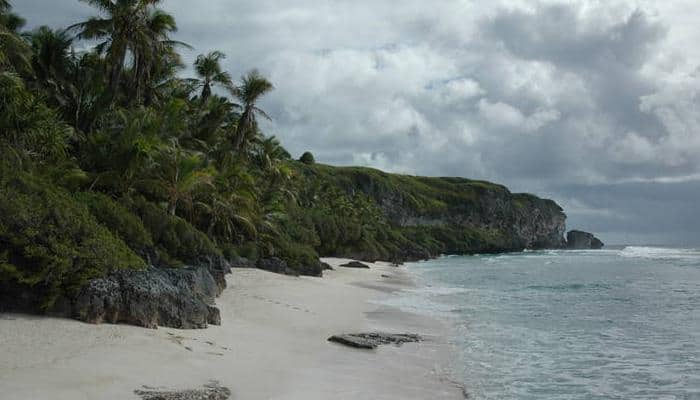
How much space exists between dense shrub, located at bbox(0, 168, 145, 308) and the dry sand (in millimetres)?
683

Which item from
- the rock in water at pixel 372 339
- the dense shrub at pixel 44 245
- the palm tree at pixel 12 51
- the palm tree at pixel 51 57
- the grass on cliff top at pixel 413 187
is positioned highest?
the grass on cliff top at pixel 413 187

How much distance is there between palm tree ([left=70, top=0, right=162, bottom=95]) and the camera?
2595 cm

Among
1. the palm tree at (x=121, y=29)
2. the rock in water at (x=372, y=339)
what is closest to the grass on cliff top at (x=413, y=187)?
the palm tree at (x=121, y=29)

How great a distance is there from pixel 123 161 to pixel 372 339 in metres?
13.1

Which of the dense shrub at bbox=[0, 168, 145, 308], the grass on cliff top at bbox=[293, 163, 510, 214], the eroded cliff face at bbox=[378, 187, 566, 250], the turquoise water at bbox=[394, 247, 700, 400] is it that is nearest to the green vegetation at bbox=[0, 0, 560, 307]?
the dense shrub at bbox=[0, 168, 145, 308]

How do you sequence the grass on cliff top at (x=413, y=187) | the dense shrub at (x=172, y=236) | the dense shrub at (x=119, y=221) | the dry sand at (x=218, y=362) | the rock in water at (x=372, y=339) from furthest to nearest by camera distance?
the grass on cliff top at (x=413, y=187) → the dense shrub at (x=172, y=236) → the dense shrub at (x=119, y=221) → the rock in water at (x=372, y=339) → the dry sand at (x=218, y=362)

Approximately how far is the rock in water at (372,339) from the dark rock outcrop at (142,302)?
269cm

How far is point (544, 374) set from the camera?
1055 cm

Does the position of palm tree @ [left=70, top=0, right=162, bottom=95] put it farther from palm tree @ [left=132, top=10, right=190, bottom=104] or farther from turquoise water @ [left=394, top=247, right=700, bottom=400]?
turquoise water @ [left=394, top=247, right=700, bottom=400]

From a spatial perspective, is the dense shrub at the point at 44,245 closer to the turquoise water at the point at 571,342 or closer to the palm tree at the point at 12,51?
the turquoise water at the point at 571,342

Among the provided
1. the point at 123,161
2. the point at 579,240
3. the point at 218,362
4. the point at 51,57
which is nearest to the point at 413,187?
the point at 579,240

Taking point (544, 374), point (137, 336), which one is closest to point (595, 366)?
point (544, 374)

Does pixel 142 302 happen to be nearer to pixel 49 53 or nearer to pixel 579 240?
pixel 49 53

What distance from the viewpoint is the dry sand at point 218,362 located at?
700 centimetres
